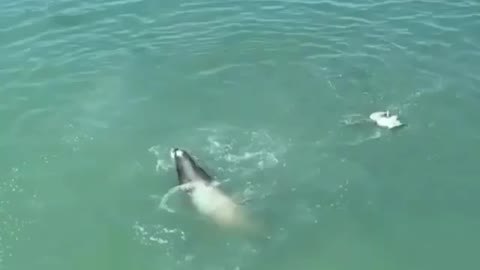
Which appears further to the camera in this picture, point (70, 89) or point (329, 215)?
point (70, 89)

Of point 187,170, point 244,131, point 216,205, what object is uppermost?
point 244,131

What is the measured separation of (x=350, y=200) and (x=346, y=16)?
1795 centimetres

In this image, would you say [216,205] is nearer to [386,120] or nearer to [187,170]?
[187,170]

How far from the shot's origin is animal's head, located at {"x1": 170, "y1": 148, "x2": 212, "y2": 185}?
117 ft

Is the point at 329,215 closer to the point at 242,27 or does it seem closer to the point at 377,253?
the point at 377,253

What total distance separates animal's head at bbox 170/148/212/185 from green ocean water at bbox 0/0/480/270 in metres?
1.01

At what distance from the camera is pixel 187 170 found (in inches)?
1405

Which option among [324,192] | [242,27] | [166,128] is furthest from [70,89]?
[324,192]

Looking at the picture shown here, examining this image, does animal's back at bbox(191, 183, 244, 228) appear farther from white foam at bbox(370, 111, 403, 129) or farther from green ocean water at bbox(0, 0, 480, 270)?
white foam at bbox(370, 111, 403, 129)

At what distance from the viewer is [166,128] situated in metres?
39.9

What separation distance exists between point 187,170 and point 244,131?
483cm

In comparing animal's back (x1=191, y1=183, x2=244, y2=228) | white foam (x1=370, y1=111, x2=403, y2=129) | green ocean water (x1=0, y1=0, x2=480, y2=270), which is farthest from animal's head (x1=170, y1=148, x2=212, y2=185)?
white foam (x1=370, y1=111, x2=403, y2=129)

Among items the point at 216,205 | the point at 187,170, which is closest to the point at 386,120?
the point at 216,205

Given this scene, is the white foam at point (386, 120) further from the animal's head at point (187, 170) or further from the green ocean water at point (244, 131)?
the animal's head at point (187, 170)
